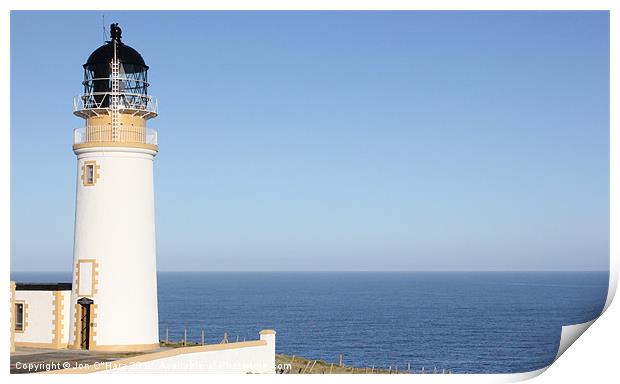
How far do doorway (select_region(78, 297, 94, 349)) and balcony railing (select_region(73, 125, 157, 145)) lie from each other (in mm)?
2977

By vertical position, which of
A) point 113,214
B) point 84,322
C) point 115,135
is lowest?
point 84,322

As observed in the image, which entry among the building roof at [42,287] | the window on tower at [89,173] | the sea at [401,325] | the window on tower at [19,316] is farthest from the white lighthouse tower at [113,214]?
the sea at [401,325]

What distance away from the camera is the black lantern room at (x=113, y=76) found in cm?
1773

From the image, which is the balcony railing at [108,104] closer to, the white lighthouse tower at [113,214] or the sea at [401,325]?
the white lighthouse tower at [113,214]

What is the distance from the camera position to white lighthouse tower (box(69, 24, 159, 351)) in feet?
56.7

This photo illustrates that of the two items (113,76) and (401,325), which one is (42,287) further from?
(401,325)

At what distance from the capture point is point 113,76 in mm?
17719

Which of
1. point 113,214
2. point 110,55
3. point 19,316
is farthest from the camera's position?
point 19,316

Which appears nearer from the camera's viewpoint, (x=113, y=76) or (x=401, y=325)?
(x=113, y=76)

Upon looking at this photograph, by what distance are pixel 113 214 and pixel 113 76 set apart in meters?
2.63

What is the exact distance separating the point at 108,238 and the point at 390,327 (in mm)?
39831

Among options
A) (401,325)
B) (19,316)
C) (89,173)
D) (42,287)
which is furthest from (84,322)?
(401,325)

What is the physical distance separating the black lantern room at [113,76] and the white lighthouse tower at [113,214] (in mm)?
19
